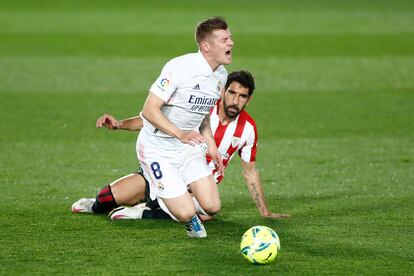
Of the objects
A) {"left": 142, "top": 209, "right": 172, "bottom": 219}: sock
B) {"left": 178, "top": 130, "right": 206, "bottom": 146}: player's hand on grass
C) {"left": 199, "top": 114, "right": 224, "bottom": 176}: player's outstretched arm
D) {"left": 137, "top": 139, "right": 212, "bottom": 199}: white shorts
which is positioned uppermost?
{"left": 178, "top": 130, "right": 206, "bottom": 146}: player's hand on grass

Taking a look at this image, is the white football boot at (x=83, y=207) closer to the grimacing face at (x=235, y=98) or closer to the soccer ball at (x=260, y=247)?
the grimacing face at (x=235, y=98)

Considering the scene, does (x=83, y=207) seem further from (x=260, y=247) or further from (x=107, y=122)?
(x=260, y=247)

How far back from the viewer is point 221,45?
9242 millimetres

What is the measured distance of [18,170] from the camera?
40.6ft

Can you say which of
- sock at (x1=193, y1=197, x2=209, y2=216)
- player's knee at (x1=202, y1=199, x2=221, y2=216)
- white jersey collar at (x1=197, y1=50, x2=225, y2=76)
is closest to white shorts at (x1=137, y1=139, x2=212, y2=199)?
player's knee at (x1=202, y1=199, x2=221, y2=216)

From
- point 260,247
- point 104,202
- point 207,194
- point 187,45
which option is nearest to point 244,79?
point 207,194

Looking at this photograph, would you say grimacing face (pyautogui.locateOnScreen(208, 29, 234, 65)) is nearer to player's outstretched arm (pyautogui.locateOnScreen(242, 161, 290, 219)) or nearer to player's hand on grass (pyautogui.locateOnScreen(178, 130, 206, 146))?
player's hand on grass (pyautogui.locateOnScreen(178, 130, 206, 146))

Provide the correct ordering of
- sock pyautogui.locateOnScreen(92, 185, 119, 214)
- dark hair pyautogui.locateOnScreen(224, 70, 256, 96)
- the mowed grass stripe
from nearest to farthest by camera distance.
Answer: dark hair pyautogui.locateOnScreen(224, 70, 256, 96), sock pyautogui.locateOnScreen(92, 185, 119, 214), the mowed grass stripe

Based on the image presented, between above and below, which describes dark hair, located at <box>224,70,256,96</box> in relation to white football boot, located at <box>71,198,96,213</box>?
above

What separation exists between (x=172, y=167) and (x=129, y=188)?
36.8 inches

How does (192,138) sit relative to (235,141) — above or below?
above

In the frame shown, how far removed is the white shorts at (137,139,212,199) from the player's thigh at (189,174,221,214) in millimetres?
49

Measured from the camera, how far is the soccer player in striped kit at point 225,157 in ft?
32.8

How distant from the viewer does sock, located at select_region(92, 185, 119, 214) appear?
33.3ft
